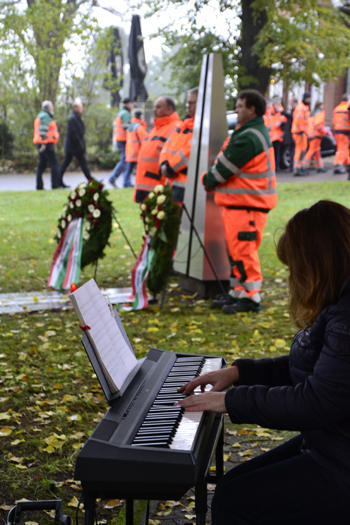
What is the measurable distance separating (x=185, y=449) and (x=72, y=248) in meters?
5.96

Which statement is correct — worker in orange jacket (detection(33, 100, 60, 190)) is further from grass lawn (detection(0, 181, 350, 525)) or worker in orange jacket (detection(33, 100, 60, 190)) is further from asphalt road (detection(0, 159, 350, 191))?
grass lawn (detection(0, 181, 350, 525))

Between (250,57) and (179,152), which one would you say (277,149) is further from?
(179,152)

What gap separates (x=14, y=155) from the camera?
70.8 feet

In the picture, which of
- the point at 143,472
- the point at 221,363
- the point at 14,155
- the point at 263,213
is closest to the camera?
the point at 143,472

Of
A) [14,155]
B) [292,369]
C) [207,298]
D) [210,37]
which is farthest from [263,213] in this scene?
[14,155]

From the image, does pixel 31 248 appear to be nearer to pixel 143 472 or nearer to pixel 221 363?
pixel 221 363

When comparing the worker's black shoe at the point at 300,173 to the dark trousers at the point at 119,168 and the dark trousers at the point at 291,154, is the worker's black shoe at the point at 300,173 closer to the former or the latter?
the dark trousers at the point at 291,154

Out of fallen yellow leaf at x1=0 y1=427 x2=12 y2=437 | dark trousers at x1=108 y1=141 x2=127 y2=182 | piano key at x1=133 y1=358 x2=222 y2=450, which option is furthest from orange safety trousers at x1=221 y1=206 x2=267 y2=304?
dark trousers at x1=108 y1=141 x2=127 y2=182

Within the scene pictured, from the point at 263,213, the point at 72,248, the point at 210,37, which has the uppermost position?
the point at 210,37

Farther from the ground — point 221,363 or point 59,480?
point 221,363

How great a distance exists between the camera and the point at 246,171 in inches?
269

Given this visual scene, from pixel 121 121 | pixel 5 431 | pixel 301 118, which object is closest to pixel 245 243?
pixel 5 431

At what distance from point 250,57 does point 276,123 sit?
8.62 meters

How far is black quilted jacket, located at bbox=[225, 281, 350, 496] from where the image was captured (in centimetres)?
203
